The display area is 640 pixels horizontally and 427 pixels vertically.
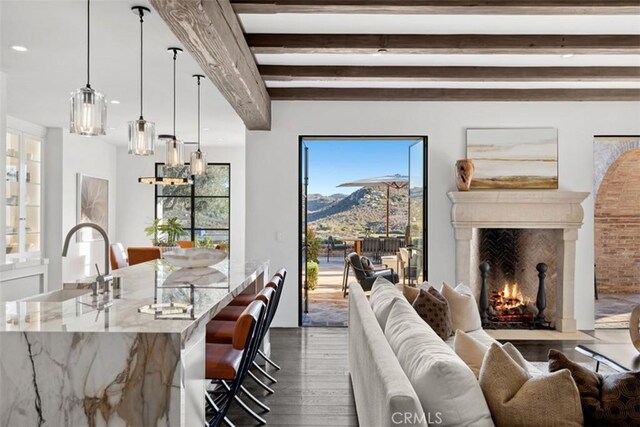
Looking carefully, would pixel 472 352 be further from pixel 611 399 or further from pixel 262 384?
pixel 262 384

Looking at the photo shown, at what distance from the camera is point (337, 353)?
4.42 meters

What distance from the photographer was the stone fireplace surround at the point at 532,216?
5137 millimetres

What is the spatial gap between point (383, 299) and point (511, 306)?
321 centimetres

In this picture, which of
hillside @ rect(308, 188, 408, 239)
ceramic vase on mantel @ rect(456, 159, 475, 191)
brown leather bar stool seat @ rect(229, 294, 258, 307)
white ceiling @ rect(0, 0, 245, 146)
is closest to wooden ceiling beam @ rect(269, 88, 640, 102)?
ceramic vase on mantel @ rect(456, 159, 475, 191)

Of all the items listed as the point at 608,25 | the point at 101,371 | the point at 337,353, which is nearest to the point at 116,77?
the point at 337,353

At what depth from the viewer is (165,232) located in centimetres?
906

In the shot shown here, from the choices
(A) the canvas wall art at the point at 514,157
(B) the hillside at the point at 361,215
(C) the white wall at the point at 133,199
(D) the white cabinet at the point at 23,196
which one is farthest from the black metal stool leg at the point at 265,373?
(B) the hillside at the point at 361,215

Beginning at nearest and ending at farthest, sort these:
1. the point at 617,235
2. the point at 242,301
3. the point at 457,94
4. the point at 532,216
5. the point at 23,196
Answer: the point at 242,301 → the point at 532,216 → the point at 457,94 → the point at 23,196 → the point at 617,235

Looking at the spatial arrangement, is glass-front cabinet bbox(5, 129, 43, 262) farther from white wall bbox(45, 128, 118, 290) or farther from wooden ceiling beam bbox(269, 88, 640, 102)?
wooden ceiling beam bbox(269, 88, 640, 102)

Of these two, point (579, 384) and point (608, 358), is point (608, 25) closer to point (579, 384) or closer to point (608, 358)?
point (608, 358)

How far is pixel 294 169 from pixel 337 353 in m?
2.17

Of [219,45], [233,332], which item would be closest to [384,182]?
[219,45]

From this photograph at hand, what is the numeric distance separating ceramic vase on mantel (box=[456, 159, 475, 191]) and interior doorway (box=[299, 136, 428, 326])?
1.05 metres

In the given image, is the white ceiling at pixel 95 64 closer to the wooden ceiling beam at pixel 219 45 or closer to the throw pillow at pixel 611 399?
the wooden ceiling beam at pixel 219 45
